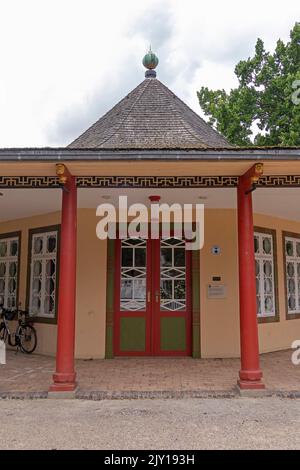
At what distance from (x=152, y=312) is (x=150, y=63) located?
6659 mm

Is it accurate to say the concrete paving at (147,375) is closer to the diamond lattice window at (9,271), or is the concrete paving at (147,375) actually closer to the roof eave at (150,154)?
the diamond lattice window at (9,271)

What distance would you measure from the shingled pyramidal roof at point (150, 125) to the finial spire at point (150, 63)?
1.19 ft

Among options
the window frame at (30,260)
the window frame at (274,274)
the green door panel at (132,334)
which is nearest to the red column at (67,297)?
the green door panel at (132,334)

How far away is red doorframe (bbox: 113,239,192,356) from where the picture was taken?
7.08m

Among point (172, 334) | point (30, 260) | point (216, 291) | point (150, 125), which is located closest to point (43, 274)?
point (30, 260)

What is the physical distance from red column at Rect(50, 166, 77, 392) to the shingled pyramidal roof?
2474 millimetres

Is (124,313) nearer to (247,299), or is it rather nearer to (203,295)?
(203,295)

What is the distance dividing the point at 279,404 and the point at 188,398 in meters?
1.01

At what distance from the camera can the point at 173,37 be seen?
10.0m

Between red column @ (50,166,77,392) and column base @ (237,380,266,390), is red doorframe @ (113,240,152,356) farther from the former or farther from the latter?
column base @ (237,380,266,390)

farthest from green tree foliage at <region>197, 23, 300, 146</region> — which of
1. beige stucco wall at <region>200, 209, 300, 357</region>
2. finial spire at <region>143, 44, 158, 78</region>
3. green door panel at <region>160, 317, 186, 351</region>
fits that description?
green door panel at <region>160, 317, 186, 351</region>

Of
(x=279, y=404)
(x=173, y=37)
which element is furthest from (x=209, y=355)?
(x=173, y=37)

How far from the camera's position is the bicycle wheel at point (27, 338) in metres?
7.60
